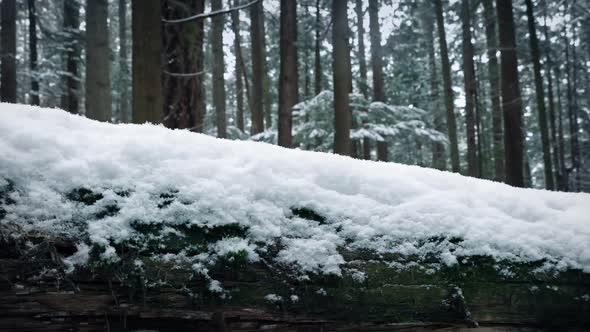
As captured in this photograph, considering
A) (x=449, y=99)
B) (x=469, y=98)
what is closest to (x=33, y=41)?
(x=449, y=99)

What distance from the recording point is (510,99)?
8.88 meters

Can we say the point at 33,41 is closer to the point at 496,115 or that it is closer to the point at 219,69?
the point at 219,69

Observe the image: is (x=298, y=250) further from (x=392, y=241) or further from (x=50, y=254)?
(x=50, y=254)

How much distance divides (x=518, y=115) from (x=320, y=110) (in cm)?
457

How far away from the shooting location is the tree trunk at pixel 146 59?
4.07 metres

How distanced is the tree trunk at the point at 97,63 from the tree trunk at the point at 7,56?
4134mm

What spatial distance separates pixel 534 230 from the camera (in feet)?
6.24

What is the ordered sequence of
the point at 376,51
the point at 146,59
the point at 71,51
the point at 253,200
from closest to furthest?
the point at 253,200 < the point at 146,59 < the point at 71,51 < the point at 376,51

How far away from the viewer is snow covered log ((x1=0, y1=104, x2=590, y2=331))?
1338 mm

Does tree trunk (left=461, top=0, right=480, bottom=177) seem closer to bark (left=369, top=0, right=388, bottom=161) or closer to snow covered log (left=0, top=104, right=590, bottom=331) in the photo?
bark (left=369, top=0, right=388, bottom=161)

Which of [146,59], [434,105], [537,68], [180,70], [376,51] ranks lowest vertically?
[146,59]

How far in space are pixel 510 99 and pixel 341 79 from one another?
399 centimetres

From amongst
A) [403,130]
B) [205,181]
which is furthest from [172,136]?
[403,130]

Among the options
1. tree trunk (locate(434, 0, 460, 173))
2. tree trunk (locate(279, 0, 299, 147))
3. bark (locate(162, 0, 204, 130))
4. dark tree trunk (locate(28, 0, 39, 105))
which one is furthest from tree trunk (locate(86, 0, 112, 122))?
tree trunk (locate(434, 0, 460, 173))
